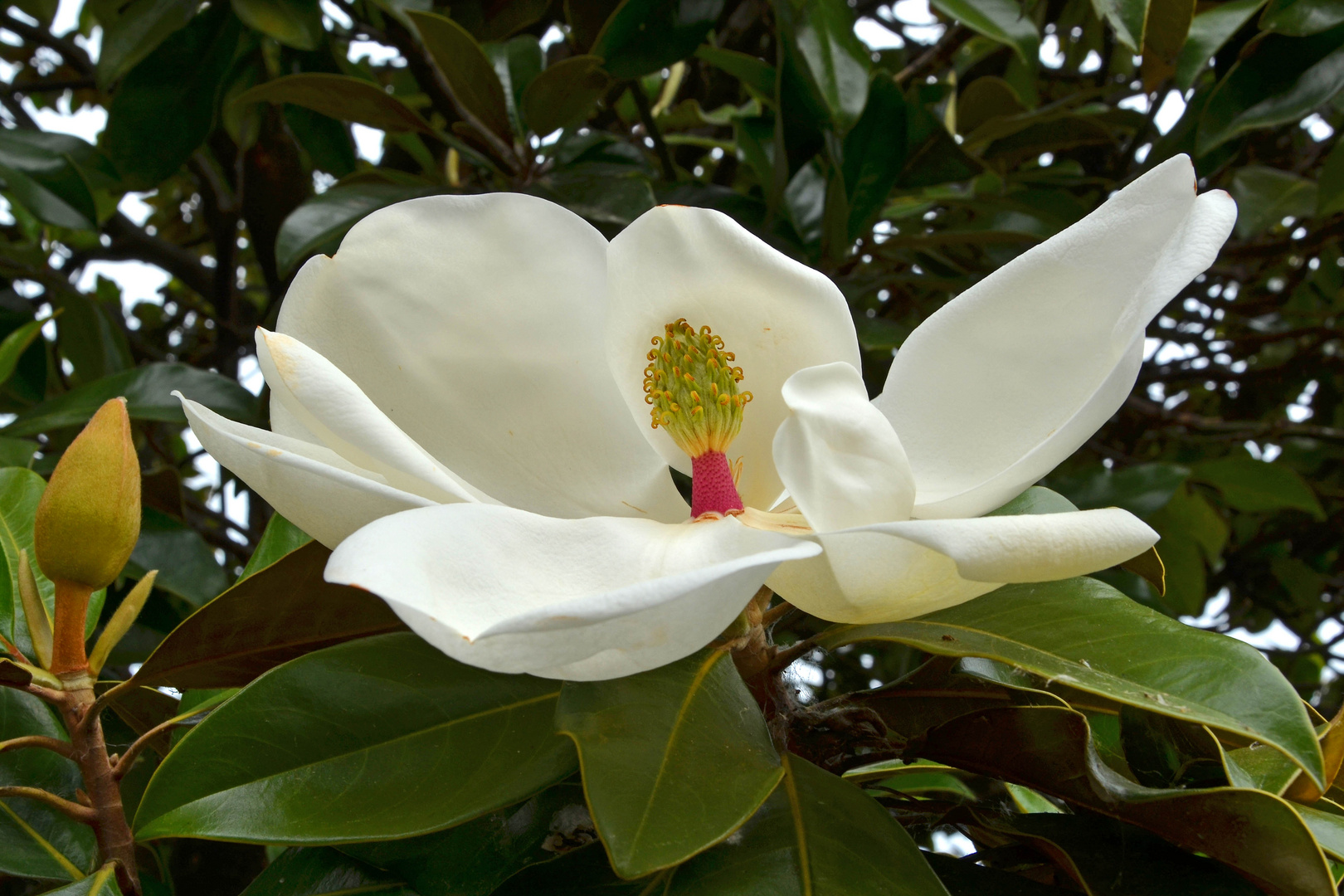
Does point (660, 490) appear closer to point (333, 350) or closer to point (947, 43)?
point (333, 350)

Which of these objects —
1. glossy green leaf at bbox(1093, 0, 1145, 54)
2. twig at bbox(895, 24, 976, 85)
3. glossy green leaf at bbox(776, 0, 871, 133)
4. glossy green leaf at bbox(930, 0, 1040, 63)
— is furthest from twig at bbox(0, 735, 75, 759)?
twig at bbox(895, 24, 976, 85)

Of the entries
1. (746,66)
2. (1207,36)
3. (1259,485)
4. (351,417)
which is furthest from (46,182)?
(1259,485)

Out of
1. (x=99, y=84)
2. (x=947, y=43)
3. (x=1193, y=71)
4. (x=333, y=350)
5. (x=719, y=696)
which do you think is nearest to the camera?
(x=719, y=696)

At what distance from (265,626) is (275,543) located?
0.18m

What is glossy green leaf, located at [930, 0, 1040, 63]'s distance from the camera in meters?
1.27

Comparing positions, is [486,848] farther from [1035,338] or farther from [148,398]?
[148,398]

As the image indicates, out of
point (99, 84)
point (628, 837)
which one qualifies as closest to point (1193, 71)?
point (628, 837)

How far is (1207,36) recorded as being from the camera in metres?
1.24

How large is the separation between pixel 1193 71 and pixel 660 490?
2.93 feet

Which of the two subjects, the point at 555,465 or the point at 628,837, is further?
the point at 555,465

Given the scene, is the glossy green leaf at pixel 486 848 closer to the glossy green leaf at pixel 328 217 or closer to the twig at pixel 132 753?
the twig at pixel 132 753

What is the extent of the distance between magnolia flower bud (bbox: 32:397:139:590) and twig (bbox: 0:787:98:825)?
12cm

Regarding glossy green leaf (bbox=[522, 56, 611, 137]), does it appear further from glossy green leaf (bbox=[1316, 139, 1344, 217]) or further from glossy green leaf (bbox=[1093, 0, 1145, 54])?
glossy green leaf (bbox=[1316, 139, 1344, 217])

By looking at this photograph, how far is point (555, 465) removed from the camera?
708mm
